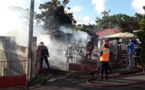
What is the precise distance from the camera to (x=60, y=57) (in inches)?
914

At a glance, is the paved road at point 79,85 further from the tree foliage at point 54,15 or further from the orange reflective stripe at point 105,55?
the tree foliage at point 54,15

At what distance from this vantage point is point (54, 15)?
4631 cm

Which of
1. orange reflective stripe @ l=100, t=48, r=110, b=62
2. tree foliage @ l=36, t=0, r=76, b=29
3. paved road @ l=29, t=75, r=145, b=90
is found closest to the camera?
paved road @ l=29, t=75, r=145, b=90

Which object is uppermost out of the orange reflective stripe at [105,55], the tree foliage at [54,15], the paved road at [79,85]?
the tree foliage at [54,15]

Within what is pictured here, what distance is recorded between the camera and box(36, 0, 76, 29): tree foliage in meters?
45.5

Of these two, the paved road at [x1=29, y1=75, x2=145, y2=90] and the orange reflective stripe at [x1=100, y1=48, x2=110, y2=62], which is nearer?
the paved road at [x1=29, y1=75, x2=145, y2=90]

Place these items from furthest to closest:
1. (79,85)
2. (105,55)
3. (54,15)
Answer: (54,15)
(105,55)
(79,85)

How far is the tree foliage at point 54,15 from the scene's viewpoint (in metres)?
45.5

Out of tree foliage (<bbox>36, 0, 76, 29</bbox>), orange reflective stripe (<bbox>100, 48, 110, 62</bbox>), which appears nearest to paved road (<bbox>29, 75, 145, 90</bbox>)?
orange reflective stripe (<bbox>100, 48, 110, 62</bbox>)

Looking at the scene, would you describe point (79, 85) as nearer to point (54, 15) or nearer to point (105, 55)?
point (105, 55)

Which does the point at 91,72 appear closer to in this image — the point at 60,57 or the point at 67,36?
the point at 60,57

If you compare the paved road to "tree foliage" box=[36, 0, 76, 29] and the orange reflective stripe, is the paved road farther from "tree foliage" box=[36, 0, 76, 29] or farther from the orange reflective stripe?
"tree foliage" box=[36, 0, 76, 29]

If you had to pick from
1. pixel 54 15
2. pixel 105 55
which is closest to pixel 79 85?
pixel 105 55

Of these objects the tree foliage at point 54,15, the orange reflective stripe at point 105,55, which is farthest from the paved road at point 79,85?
the tree foliage at point 54,15
